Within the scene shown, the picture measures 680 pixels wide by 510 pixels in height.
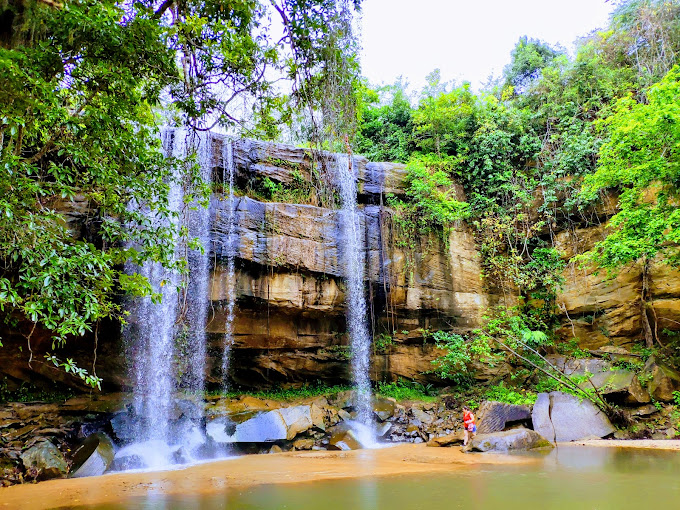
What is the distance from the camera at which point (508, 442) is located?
882 centimetres

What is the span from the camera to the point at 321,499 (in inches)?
197

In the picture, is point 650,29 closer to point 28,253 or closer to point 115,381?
point 28,253

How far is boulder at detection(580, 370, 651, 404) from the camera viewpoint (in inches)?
425

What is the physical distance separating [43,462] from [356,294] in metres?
8.35

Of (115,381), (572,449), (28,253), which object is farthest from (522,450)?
(115,381)

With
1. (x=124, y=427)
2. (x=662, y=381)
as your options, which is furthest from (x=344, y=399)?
(x=662, y=381)

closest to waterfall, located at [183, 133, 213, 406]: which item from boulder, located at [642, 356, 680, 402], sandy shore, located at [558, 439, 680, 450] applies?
sandy shore, located at [558, 439, 680, 450]

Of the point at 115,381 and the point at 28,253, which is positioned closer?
the point at 28,253

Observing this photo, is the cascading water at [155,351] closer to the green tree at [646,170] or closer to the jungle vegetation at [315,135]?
the jungle vegetation at [315,135]

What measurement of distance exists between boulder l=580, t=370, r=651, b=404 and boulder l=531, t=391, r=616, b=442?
2.25 ft

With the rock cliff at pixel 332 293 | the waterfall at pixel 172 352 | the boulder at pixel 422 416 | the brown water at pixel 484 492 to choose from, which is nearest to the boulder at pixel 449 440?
the boulder at pixel 422 416

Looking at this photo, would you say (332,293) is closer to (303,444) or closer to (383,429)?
(383,429)

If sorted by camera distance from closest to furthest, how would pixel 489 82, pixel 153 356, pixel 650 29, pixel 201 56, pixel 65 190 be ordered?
pixel 65 190, pixel 201 56, pixel 153 356, pixel 650 29, pixel 489 82

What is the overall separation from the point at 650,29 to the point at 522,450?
15706mm
